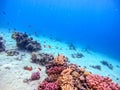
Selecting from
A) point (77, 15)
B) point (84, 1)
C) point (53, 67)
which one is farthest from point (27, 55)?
point (77, 15)

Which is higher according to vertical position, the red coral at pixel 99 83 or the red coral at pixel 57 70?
the red coral at pixel 57 70

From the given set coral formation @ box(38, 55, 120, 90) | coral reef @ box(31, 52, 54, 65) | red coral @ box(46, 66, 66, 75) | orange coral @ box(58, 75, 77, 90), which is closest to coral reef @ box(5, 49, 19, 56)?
coral reef @ box(31, 52, 54, 65)

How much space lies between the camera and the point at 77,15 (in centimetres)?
16688

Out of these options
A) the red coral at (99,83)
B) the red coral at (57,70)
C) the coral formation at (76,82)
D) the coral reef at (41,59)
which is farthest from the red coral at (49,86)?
the coral reef at (41,59)

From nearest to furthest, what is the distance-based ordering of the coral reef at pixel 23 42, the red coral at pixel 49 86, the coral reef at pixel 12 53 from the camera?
the red coral at pixel 49 86 → the coral reef at pixel 12 53 → the coral reef at pixel 23 42

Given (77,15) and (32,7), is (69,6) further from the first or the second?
(32,7)

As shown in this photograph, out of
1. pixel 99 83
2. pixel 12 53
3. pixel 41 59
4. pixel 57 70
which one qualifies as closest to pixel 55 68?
pixel 57 70

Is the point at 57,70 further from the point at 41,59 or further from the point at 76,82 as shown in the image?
the point at 41,59

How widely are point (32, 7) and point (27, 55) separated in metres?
164

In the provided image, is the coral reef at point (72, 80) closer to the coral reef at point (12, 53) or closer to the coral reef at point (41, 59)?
the coral reef at point (41, 59)

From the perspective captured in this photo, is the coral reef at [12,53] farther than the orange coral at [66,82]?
Yes

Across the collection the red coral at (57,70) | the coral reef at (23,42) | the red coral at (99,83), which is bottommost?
the red coral at (99,83)

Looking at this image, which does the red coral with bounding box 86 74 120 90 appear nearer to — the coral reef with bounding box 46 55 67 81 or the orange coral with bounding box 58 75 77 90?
the orange coral with bounding box 58 75 77 90

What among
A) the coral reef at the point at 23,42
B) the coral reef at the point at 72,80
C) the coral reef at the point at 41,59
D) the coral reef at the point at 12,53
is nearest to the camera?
the coral reef at the point at 72,80
